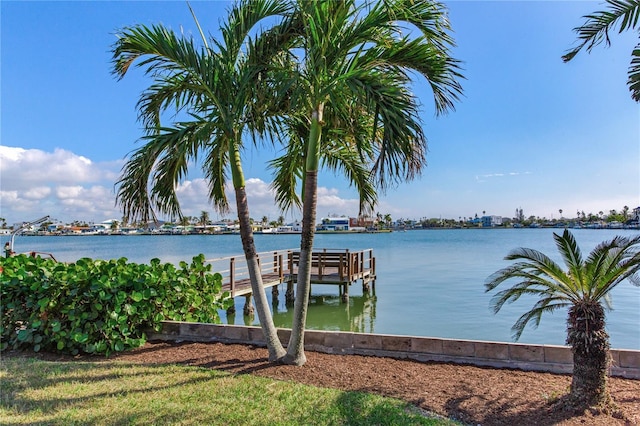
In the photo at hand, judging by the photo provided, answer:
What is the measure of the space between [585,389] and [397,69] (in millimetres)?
3458

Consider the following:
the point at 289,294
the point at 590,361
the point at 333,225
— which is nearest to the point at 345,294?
the point at 289,294

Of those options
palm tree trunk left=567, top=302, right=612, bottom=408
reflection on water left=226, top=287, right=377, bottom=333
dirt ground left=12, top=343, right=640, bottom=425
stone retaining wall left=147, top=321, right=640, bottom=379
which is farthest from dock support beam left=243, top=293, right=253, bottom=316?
palm tree trunk left=567, top=302, right=612, bottom=408

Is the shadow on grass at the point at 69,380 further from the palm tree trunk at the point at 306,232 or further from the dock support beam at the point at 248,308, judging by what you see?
the dock support beam at the point at 248,308

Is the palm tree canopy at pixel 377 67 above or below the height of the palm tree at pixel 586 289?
above

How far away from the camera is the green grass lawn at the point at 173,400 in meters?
3.09

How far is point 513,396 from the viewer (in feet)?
12.0

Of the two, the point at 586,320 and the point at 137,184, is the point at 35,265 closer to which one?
the point at 137,184

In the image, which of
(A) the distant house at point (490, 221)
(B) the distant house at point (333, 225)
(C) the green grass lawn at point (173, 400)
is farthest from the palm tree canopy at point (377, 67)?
(A) the distant house at point (490, 221)

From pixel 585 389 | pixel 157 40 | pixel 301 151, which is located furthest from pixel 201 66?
pixel 585 389

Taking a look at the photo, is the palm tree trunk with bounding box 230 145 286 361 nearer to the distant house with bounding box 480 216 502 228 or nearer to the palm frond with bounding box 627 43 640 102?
the palm frond with bounding box 627 43 640 102

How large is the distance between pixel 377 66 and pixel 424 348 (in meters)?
3.35

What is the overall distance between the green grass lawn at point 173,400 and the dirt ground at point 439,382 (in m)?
0.29

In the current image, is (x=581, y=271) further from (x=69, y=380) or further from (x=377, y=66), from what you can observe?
(x=69, y=380)

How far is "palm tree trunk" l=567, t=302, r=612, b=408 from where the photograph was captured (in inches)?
129
